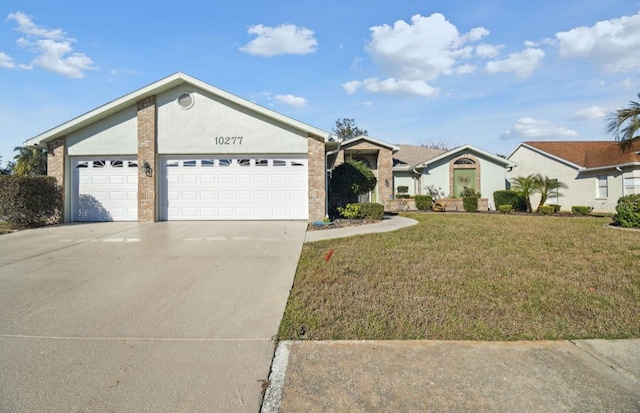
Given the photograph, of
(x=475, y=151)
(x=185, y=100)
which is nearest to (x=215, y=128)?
(x=185, y=100)

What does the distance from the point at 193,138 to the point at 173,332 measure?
1031 cm

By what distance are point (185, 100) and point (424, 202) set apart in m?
14.2

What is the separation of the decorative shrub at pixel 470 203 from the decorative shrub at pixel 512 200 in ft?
5.72

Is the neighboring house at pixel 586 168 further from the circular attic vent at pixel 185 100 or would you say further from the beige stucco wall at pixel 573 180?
the circular attic vent at pixel 185 100

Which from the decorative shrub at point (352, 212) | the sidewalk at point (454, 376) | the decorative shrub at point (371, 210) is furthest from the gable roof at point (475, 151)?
the sidewalk at point (454, 376)

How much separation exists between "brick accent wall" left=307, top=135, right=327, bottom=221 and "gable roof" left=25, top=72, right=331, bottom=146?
384mm

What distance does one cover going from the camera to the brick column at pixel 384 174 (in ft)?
74.0

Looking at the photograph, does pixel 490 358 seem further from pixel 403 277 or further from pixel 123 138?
pixel 123 138

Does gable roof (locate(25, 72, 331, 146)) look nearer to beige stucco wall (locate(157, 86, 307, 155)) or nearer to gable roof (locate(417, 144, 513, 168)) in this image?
beige stucco wall (locate(157, 86, 307, 155))

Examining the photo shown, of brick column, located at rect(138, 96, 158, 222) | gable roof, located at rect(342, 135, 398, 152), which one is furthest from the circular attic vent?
gable roof, located at rect(342, 135, 398, 152)

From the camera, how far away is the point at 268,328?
385 cm

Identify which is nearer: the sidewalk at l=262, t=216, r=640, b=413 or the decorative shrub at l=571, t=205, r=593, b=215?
the sidewalk at l=262, t=216, r=640, b=413

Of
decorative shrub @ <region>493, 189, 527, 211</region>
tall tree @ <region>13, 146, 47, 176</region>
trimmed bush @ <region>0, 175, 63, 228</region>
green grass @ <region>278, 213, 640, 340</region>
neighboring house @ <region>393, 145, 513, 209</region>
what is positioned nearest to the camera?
green grass @ <region>278, 213, 640, 340</region>

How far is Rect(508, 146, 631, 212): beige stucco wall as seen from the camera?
1972cm
